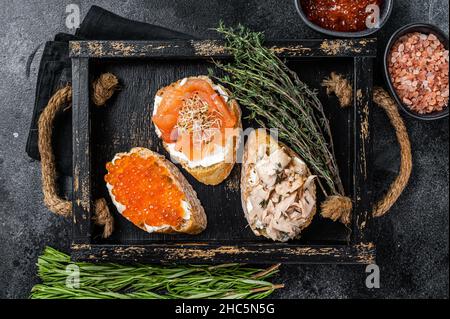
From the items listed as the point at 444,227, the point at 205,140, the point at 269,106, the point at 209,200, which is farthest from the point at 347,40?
the point at 444,227

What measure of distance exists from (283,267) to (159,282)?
2.20ft

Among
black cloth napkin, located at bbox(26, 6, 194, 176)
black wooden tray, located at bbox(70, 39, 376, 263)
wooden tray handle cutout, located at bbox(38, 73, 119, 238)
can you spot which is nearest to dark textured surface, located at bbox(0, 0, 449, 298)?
black cloth napkin, located at bbox(26, 6, 194, 176)

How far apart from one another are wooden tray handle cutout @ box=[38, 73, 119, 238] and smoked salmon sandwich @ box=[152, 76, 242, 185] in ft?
0.85

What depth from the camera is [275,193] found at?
2285 mm

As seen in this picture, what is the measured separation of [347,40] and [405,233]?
1.11 m

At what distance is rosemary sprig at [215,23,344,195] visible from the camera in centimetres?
223

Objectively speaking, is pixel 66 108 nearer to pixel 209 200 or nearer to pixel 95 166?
pixel 95 166

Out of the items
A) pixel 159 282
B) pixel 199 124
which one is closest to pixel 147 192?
pixel 199 124

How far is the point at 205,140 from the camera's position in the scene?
2350 mm

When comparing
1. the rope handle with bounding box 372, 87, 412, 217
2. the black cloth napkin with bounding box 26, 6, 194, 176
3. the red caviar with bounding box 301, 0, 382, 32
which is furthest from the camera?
the black cloth napkin with bounding box 26, 6, 194, 176

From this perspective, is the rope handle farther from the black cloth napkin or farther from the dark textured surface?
the black cloth napkin

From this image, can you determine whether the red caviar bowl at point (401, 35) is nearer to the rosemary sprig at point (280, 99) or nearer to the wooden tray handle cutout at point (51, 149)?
the rosemary sprig at point (280, 99)

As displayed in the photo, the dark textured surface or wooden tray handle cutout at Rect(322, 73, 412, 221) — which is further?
the dark textured surface
